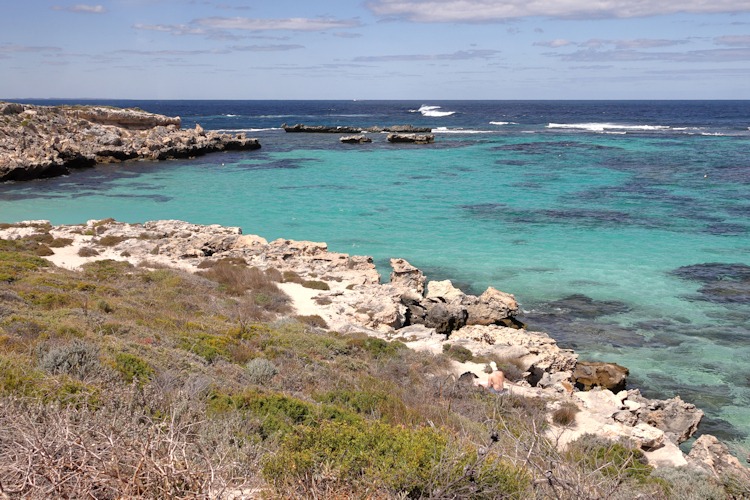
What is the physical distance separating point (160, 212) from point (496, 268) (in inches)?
791

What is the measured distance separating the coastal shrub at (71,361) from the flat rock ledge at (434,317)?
6.33m

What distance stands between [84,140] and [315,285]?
42.2 meters

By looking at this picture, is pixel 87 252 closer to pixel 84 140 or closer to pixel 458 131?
pixel 84 140

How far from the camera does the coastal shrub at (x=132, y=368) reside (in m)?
8.12

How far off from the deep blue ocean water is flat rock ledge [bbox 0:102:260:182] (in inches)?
80.0

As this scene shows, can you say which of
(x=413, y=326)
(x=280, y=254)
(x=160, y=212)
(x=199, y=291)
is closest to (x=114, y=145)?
(x=160, y=212)

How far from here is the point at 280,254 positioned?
2183cm

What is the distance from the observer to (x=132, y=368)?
27.5 ft

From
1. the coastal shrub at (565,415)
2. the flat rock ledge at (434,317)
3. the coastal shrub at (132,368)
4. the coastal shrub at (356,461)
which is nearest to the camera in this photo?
the coastal shrub at (356,461)

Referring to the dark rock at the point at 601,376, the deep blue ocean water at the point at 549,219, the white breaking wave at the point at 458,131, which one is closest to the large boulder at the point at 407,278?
the deep blue ocean water at the point at 549,219

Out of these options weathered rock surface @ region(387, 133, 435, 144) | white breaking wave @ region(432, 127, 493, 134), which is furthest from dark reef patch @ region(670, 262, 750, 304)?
white breaking wave @ region(432, 127, 493, 134)

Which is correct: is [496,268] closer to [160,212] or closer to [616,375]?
[616,375]

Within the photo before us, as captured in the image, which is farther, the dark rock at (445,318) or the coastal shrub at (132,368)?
the dark rock at (445,318)

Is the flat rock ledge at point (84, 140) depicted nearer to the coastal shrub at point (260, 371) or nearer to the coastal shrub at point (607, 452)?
the coastal shrub at point (260, 371)
